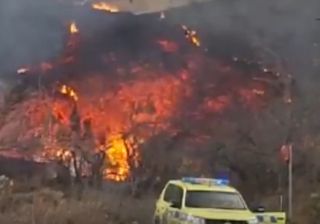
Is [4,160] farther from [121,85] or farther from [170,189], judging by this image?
[170,189]

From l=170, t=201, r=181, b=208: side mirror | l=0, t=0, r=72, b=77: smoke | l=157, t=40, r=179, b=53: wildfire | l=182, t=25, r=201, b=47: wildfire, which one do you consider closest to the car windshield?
l=170, t=201, r=181, b=208: side mirror

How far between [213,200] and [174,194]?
0.98 metres

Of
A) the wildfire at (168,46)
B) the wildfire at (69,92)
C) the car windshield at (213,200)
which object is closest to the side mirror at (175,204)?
the car windshield at (213,200)

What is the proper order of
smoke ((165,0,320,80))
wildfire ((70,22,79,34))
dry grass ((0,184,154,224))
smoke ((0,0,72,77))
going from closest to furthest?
dry grass ((0,184,154,224)), smoke ((0,0,72,77)), smoke ((165,0,320,80)), wildfire ((70,22,79,34))

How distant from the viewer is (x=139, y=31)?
3434cm

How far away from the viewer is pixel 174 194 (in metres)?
16.7

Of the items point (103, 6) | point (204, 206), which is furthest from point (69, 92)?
point (204, 206)

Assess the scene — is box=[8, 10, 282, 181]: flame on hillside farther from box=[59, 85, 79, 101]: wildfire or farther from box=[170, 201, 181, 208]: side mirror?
box=[170, 201, 181, 208]: side mirror

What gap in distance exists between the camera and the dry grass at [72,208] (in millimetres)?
18625

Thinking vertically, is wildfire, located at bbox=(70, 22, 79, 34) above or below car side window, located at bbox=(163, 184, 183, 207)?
above

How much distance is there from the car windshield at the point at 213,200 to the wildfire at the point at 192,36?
701 inches

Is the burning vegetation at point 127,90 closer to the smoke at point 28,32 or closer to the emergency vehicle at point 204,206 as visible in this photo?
the smoke at point 28,32

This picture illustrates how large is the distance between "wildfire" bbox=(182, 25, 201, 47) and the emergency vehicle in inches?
665

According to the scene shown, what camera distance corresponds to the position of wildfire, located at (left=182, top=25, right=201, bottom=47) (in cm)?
3366
